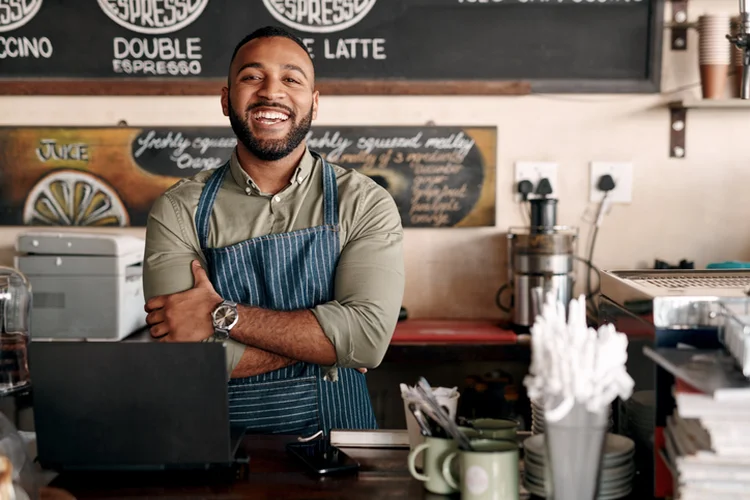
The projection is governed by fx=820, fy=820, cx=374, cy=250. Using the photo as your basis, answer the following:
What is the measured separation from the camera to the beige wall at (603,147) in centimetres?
337

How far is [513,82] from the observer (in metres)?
3.32

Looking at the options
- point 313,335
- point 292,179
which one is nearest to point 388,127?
point 292,179

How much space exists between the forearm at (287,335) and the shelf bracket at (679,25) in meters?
2.23

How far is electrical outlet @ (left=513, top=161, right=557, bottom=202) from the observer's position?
3.38 meters

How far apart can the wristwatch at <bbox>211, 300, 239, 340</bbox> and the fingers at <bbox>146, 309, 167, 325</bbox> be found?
4.8 inches

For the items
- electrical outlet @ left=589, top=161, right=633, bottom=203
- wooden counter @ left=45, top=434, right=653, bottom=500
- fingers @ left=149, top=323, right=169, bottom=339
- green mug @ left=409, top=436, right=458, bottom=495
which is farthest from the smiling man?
electrical outlet @ left=589, top=161, right=633, bottom=203

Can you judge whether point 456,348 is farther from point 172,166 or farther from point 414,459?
point 414,459

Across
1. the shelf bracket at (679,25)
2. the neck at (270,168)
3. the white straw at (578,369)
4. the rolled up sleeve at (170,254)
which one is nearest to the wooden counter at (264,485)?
the white straw at (578,369)

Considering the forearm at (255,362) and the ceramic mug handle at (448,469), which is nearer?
the ceramic mug handle at (448,469)

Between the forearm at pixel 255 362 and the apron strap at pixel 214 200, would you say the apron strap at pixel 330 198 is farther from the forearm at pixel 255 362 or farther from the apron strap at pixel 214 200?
the forearm at pixel 255 362

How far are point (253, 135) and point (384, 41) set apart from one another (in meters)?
1.43

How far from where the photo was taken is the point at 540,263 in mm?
3121

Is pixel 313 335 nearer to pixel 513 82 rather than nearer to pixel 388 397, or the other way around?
pixel 388 397

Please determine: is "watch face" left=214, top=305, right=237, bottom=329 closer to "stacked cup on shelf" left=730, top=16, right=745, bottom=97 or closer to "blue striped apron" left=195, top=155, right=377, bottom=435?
"blue striped apron" left=195, top=155, right=377, bottom=435
